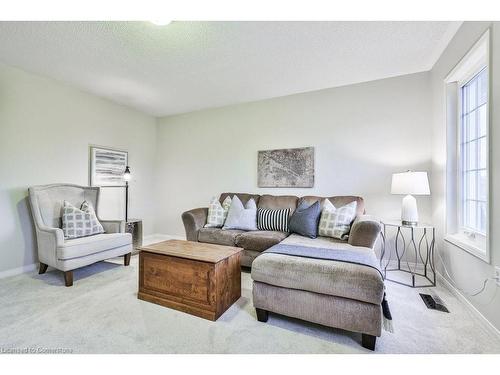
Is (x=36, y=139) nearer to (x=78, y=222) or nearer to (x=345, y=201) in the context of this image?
(x=78, y=222)

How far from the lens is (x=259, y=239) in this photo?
8.63 feet

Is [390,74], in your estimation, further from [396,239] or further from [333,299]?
[333,299]

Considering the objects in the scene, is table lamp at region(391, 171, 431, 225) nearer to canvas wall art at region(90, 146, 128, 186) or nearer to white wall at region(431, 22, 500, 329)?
white wall at region(431, 22, 500, 329)

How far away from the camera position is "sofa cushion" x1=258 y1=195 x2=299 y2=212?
310 centimetres

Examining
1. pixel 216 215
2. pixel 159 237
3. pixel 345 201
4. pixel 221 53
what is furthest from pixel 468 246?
pixel 159 237

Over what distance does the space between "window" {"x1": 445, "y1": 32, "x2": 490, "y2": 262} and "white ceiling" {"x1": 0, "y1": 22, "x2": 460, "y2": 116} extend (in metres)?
0.41

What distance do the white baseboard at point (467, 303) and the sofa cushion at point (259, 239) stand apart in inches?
64.6

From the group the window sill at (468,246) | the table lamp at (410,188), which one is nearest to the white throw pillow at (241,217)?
the table lamp at (410,188)

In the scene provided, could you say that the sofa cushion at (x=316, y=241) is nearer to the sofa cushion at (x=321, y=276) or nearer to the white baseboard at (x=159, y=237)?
the sofa cushion at (x=321, y=276)

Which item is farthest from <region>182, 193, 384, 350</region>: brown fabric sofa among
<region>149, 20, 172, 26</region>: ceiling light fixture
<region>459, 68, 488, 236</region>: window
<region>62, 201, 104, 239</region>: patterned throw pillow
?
<region>62, 201, 104, 239</region>: patterned throw pillow

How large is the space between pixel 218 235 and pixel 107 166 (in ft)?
7.46

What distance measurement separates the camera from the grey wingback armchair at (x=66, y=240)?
2285 millimetres
